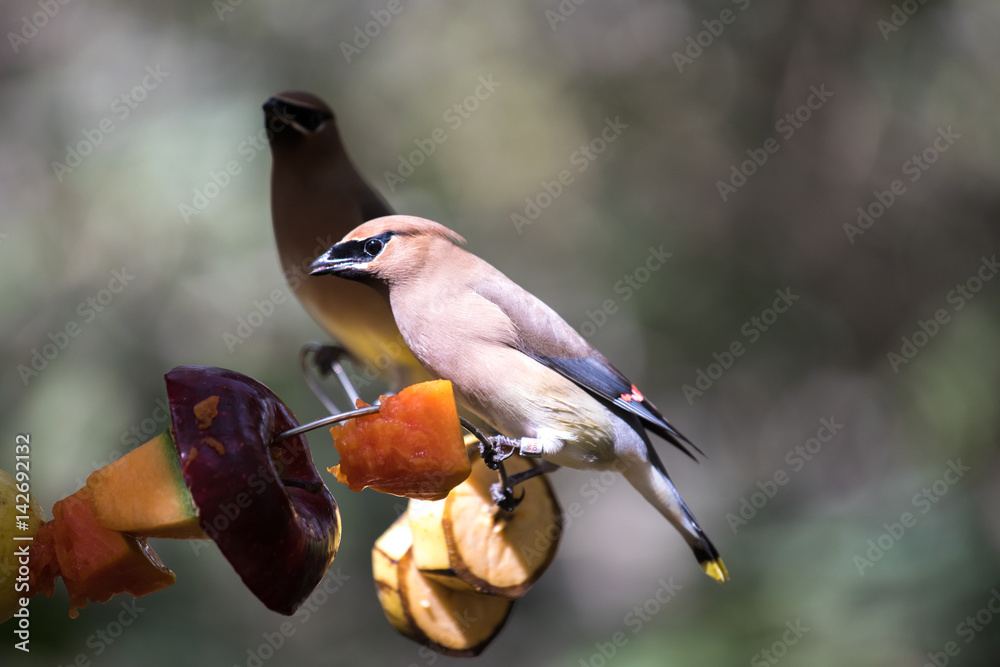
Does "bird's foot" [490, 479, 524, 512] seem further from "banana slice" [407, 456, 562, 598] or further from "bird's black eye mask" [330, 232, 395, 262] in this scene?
"bird's black eye mask" [330, 232, 395, 262]

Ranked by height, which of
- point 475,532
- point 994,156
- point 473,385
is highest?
point 994,156

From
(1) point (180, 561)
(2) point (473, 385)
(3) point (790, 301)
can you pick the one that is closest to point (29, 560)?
(2) point (473, 385)

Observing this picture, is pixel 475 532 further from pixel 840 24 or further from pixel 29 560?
pixel 840 24

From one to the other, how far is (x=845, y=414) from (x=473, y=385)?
411 centimetres

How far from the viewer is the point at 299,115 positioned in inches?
74.9

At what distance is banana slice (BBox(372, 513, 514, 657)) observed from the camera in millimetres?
1868

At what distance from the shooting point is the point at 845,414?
5.00 meters

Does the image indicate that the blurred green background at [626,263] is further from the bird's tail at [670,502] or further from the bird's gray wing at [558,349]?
the bird's gray wing at [558,349]

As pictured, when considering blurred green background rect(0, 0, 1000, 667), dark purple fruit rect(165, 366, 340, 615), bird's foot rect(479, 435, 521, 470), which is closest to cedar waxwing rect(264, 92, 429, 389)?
bird's foot rect(479, 435, 521, 470)

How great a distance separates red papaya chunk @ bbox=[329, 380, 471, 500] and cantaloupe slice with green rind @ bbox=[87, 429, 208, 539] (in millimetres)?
→ 235

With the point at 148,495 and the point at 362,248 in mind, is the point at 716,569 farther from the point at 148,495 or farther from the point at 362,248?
the point at 148,495

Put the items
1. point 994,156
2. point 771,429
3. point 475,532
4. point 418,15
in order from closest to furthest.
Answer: point 475,532
point 994,156
point 418,15
point 771,429

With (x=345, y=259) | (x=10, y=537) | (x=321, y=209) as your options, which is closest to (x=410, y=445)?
(x=345, y=259)

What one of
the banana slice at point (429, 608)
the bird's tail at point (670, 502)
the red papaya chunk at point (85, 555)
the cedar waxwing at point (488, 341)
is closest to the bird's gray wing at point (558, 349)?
the cedar waxwing at point (488, 341)
